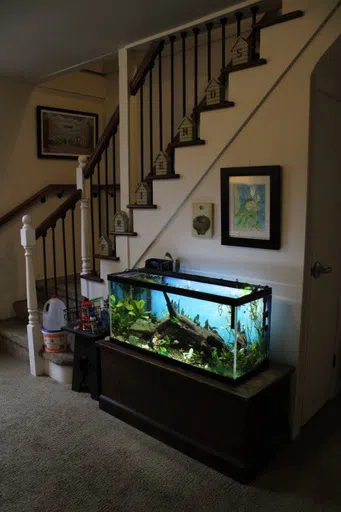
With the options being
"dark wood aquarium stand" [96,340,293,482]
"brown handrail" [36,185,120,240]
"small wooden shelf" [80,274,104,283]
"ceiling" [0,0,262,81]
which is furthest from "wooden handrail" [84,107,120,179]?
"dark wood aquarium stand" [96,340,293,482]

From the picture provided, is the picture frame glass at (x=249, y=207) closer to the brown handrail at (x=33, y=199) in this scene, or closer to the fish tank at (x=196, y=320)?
the fish tank at (x=196, y=320)

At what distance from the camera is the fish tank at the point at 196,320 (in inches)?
85.2

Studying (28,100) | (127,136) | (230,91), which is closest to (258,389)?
(230,91)

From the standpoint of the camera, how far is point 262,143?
92.8 inches

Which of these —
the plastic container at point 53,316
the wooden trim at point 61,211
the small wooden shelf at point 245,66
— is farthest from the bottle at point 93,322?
the small wooden shelf at point 245,66

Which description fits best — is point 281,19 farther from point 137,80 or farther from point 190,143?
point 137,80

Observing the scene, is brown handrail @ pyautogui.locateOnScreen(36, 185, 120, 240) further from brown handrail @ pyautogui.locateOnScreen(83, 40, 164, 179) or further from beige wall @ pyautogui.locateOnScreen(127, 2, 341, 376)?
beige wall @ pyautogui.locateOnScreen(127, 2, 341, 376)

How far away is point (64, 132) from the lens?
455cm

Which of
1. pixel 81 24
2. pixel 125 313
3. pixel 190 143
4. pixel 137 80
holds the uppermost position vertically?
pixel 81 24

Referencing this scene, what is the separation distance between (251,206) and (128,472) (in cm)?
153

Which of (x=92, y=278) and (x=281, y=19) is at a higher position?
(x=281, y=19)

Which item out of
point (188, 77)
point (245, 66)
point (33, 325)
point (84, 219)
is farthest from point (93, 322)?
point (188, 77)

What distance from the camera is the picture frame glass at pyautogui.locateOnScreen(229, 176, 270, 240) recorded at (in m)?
2.36

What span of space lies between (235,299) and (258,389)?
18.3 inches
